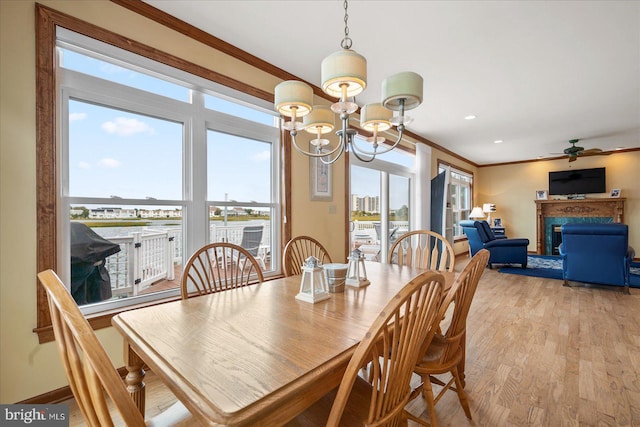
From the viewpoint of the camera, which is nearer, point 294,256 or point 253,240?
point 294,256

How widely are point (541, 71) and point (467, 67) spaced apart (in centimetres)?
80

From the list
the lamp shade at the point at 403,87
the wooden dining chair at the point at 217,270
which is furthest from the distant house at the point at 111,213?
the lamp shade at the point at 403,87

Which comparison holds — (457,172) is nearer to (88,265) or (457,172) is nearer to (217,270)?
(217,270)

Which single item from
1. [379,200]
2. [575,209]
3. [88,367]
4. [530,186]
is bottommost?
[88,367]

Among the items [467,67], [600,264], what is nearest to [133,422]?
[467,67]

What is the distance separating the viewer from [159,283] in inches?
86.6

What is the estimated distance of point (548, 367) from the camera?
2082 millimetres

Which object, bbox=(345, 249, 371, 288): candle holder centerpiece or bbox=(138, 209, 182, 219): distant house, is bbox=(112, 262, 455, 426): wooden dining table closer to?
bbox=(345, 249, 371, 288): candle holder centerpiece

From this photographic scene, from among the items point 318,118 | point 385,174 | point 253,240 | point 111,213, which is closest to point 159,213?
point 111,213

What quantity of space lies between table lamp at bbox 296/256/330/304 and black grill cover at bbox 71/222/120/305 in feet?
4.68

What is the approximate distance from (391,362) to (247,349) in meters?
0.44

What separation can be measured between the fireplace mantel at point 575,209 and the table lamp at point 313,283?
8.43 metres

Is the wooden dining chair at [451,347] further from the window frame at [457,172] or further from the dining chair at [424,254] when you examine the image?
the window frame at [457,172]

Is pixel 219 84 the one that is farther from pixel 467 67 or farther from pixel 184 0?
pixel 467 67
